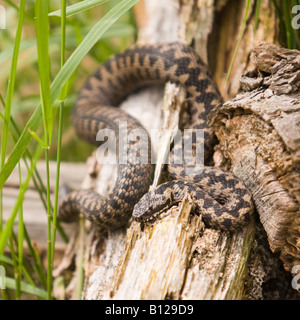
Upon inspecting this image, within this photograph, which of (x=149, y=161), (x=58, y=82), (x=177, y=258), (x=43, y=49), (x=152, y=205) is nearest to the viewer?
(x=43, y=49)

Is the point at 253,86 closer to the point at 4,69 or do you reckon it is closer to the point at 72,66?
the point at 72,66

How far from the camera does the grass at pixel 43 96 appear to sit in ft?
8.19

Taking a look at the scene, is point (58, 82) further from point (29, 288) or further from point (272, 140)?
point (29, 288)

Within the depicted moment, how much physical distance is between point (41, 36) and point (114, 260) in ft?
7.73

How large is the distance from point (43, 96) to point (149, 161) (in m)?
1.81

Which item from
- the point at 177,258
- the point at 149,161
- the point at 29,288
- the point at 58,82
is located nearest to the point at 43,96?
the point at 58,82

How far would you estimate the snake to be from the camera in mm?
3301

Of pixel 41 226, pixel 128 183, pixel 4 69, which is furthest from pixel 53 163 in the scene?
pixel 128 183

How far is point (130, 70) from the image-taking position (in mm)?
5500

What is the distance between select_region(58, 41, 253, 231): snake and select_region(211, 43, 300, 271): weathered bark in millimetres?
249

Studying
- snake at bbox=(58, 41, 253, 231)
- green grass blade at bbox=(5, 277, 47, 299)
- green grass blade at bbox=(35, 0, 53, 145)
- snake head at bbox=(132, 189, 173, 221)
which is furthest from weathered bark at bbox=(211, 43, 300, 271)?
green grass blade at bbox=(5, 277, 47, 299)

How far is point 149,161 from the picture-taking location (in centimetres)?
405

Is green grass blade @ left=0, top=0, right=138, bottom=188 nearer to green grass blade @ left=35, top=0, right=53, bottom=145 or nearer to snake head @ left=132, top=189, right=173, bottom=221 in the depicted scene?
green grass blade @ left=35, top=0, right=53, bottom=145
